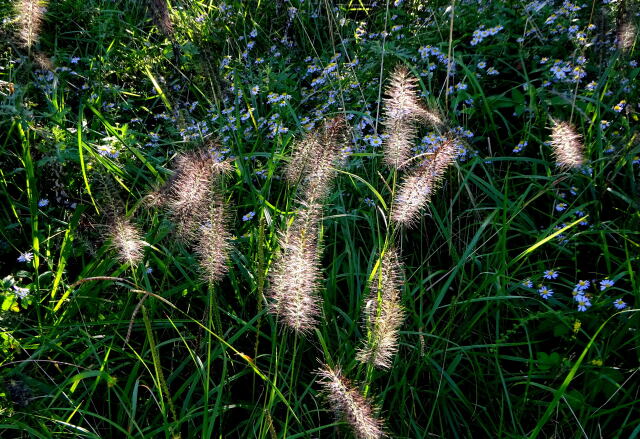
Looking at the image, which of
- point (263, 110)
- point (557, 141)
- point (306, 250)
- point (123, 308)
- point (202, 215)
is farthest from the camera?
point (263, 110)

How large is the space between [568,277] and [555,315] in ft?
1.42

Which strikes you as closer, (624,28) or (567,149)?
(567,149)

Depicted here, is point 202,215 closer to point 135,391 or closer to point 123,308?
point 135,391

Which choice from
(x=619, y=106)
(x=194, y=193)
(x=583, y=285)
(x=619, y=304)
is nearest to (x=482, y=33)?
(x=619, y=106)

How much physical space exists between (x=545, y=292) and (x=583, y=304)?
0.45ft

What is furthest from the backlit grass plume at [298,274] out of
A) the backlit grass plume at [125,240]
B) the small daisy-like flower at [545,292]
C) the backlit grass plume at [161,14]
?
the backlit grass plume at [161,14]

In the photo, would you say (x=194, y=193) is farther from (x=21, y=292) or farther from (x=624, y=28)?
(x=624, y=28)

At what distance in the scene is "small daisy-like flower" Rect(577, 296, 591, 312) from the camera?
7.13 feet

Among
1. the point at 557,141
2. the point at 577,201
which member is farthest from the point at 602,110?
the point at 557,141

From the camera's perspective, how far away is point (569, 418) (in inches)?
77.1

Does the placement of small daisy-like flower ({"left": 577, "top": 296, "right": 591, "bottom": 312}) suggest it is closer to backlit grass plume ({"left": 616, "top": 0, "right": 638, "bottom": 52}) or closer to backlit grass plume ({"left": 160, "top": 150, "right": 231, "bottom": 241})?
backlit grass plume ({"left": 616, "top": 0, "right": 638, "bottom": 52})

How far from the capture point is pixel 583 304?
86.2 inches

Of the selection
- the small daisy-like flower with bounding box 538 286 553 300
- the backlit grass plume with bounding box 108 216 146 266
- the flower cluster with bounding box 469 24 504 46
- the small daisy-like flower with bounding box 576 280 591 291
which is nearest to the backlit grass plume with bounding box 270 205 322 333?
the backlit grass plume with bounding box 108 216 146 266

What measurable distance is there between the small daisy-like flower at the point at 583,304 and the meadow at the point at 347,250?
0.03 metres
